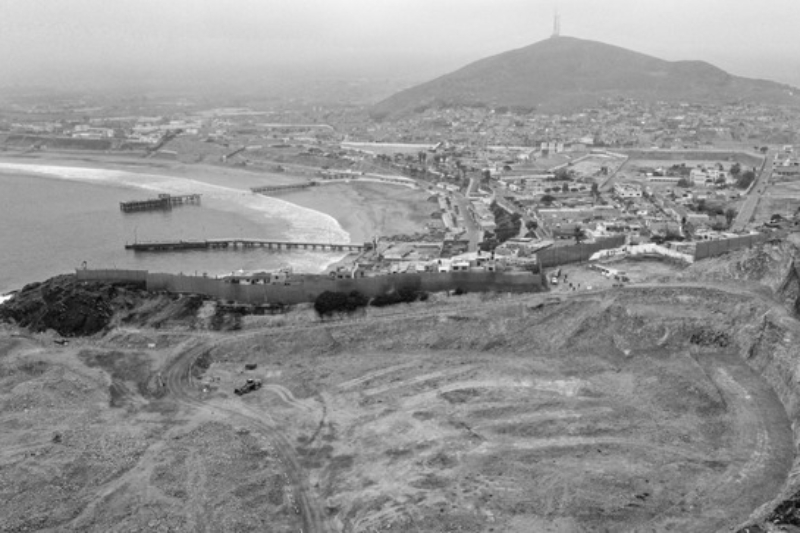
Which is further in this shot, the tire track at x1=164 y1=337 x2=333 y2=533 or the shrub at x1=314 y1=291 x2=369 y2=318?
the shrub at x1=314 y1=291 x2=369 y2=318

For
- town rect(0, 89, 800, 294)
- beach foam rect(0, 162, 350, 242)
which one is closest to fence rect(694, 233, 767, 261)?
town rect(0, 89, 800, 294)

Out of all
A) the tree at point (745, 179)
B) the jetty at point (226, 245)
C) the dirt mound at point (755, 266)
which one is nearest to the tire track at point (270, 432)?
the dirt mound at point (755, 266)

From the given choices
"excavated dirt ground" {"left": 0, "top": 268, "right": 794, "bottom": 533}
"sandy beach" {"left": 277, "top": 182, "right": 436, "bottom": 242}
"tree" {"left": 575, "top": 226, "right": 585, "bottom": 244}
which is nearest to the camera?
"excavated dirt ground" {"left": 0, "top": 268, "right": 794, "bottom": 533}

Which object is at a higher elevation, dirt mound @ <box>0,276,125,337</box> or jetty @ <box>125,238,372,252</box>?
dirt mound @ <box>0,276,125,337</box>

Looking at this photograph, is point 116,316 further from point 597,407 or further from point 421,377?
point 597,407

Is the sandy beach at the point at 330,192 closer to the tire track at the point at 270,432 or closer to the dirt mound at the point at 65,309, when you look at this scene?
the dirt mound at the point at 65,309

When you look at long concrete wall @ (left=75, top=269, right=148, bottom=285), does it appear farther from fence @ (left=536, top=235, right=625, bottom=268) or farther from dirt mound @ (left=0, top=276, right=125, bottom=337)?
fence @ (left=536, top=235, right=625, bottom=268)

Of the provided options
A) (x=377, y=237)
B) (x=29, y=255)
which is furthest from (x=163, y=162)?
(x=377, y=237)

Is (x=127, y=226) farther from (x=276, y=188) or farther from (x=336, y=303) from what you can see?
(x=336, y=303)
